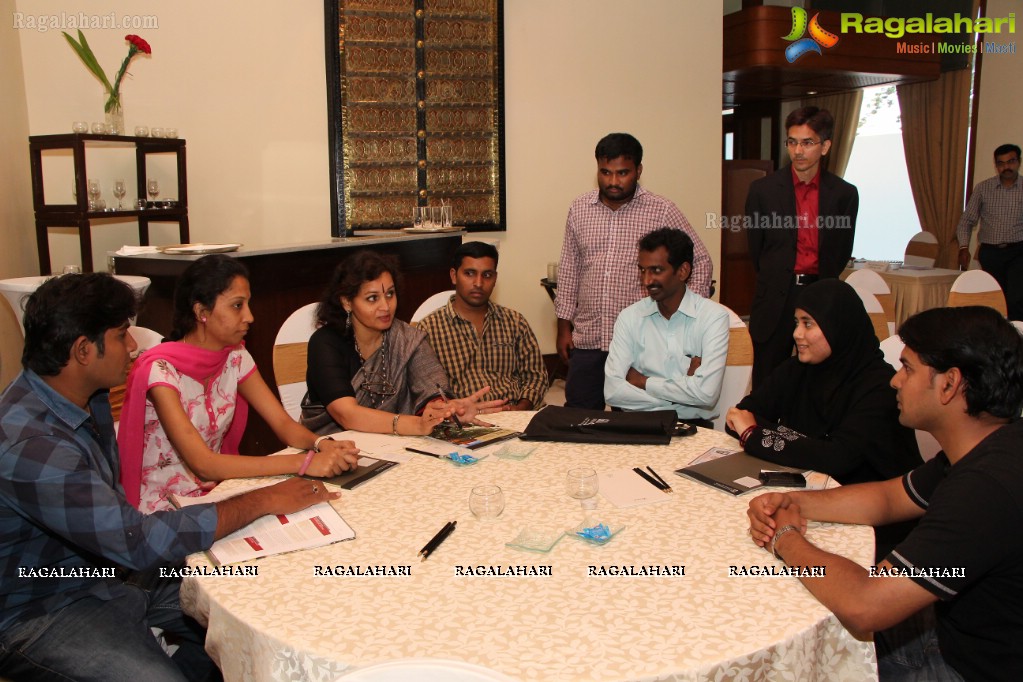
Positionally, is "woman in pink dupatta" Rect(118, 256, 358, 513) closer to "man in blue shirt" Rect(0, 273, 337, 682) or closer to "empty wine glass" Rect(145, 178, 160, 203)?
"man in blue shirt" Rect(0, 273, 337, 682)

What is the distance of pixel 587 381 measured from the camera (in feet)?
12.4

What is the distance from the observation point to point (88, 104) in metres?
5.34

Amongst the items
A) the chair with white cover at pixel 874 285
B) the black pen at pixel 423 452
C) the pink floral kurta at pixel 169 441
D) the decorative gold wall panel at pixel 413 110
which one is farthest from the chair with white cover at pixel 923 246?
the pink floral kurta at pixel 169 441

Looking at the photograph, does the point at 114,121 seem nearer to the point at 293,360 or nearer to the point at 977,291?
the point at 293,360

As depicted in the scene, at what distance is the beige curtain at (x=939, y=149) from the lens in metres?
9.57

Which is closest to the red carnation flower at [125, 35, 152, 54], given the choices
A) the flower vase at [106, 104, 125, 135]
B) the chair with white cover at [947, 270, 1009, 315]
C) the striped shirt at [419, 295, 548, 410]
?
the flower vase at [106, 104, 125, 135]

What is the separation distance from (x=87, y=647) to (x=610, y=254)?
9.13 feet

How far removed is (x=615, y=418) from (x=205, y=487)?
1328 millimetres

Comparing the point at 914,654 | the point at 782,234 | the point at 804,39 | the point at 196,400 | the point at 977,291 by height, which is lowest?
the point at 914,654

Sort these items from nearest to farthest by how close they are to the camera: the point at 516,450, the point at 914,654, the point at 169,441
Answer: the point at 914,654 → the point at 516,450 → the point at 169,441

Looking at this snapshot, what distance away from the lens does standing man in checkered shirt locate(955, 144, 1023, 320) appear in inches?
291

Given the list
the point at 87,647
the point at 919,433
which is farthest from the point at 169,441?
the point at 919,433

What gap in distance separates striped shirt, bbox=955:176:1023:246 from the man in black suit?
4.54 m

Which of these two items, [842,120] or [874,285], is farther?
[842,120]
